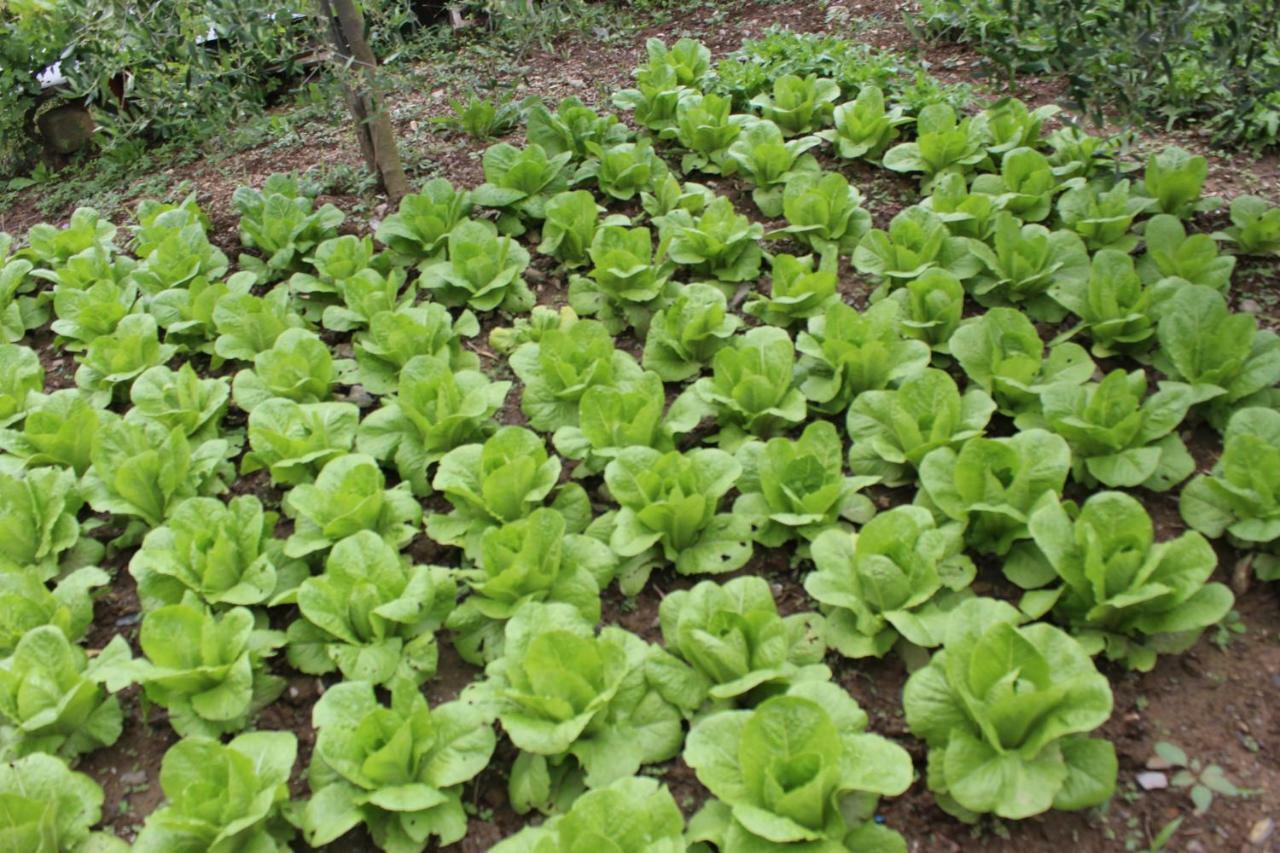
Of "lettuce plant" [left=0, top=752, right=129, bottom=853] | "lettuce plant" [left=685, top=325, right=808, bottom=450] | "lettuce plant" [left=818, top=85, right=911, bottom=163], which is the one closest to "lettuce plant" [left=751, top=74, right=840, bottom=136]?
"lettuce plant" [left=818, top=85, right=911, bottom=163]

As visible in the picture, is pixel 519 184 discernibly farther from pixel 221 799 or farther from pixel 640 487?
pixel 221 799

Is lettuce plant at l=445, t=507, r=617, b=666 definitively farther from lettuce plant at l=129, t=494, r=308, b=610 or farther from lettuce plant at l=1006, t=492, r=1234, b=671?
lettuce plant at l=1006, t=492, r=1234, b=671

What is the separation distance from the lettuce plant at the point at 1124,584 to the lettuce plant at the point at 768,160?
2.50 m

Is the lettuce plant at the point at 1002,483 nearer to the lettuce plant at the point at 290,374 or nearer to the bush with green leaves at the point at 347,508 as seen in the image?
the bush with green leaves at the point at 347,508

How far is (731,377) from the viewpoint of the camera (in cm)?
358

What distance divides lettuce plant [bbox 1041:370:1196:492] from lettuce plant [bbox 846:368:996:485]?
9.5 inches

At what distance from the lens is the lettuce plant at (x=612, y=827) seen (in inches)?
86.7

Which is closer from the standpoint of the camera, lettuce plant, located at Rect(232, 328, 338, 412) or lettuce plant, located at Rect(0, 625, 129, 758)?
lettuce plant, located at Rect(0, 625, 129, 758)

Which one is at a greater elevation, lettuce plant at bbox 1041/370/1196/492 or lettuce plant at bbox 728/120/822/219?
lettuce plant at bbox 728/120/822/219


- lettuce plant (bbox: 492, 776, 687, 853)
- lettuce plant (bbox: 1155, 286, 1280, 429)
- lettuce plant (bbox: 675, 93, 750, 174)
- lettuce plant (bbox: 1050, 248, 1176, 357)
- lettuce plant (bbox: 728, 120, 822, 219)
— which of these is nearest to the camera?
lettuce plant (bbox: 492, 776, 687, 853)

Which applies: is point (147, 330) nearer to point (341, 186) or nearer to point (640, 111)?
point (341, 186)

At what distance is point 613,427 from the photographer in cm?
342

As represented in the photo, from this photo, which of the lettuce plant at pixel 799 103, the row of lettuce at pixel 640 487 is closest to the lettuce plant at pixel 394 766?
the row of lettuce at pixel 640 487

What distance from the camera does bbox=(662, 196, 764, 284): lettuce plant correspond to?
4.38 metres
